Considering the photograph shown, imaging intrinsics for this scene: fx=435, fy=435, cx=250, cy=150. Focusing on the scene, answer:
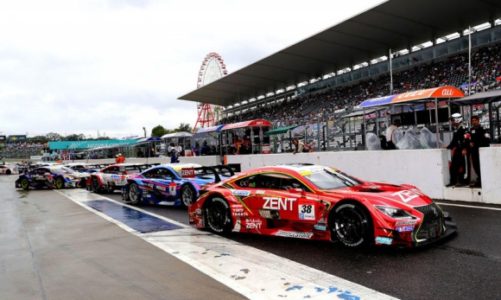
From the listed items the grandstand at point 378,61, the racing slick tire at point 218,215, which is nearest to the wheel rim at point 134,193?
the racing slick tire at point 218,215

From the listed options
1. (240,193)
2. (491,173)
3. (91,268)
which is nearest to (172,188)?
(240,193)

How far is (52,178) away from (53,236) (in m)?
14.7

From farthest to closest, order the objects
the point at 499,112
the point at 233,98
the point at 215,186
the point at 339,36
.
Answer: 1. the point at 233,98
2. the point at 339,36
3. the point at 499,112
4. the point at 215,186

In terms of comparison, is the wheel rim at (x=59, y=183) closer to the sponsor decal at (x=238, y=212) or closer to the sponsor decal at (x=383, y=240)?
the sponsor decal at (x=238, y=212)

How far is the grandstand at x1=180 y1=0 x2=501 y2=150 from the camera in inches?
992

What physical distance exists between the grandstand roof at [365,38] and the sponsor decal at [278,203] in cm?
2127

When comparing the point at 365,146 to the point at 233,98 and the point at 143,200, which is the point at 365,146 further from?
the point at 233,98

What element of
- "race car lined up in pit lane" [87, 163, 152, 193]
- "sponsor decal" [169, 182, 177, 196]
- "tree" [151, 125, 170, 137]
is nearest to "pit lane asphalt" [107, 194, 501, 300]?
"sponsor decal" [169, 182, 177, 196]

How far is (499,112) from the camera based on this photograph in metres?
12.8

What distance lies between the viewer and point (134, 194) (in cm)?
1324

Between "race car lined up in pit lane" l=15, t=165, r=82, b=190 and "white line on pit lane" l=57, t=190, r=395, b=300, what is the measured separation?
1571cm

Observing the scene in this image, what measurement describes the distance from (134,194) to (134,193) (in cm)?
3

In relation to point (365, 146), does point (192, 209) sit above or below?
below

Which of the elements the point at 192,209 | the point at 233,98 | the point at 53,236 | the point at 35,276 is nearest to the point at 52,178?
the point at 53,236
